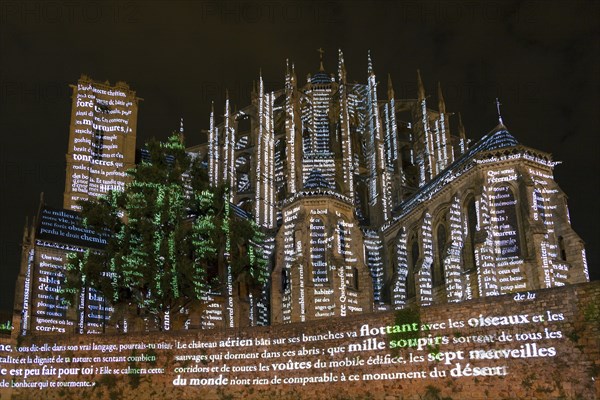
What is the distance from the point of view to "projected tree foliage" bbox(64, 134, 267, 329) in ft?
84.1

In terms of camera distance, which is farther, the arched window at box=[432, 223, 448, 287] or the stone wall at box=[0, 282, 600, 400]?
the arched window at box=[432, 223, 448, 287]

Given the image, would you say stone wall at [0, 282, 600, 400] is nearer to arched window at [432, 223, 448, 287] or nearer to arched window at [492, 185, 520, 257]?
arched window at [492, 185, 520, 257]

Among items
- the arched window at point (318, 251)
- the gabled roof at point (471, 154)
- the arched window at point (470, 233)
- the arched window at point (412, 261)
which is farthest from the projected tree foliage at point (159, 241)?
the arched window at point (412, 261)

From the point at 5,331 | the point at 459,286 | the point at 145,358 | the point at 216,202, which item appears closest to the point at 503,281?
the point at 459,286

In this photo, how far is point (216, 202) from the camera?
93.6 feet

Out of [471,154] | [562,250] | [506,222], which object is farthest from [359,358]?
[471,154]

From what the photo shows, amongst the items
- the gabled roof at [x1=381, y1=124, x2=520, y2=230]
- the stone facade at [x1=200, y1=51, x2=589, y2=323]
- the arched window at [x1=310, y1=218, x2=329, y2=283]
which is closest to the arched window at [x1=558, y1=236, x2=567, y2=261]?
the stone facade at [x1=200, y1=51, x2=589, y2=323]

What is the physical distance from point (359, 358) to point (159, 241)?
11.6 m

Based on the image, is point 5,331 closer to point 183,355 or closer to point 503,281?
point 183,355

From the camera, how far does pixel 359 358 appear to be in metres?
18.0

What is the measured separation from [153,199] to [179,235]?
222 cm

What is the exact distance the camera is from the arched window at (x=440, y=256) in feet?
126

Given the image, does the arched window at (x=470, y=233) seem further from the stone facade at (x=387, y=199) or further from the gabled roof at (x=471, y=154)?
the gabled roof at (x=471, y=154)

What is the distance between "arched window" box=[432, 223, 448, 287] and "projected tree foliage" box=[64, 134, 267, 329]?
14516 mm
